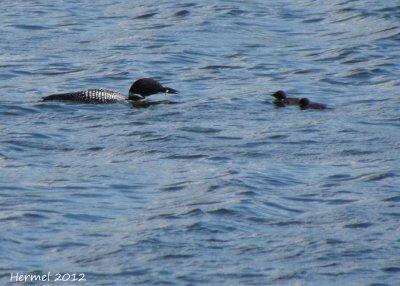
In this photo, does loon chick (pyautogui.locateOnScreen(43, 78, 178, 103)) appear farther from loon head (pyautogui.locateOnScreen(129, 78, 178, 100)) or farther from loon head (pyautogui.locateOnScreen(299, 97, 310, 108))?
loon head (pyautogui.locateOnScreen(299, 97, 310, 108))

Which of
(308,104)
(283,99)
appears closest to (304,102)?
(308,104)

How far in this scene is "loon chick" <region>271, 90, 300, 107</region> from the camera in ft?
52.2

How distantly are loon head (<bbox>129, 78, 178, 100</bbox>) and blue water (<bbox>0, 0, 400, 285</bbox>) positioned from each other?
0.61 ft

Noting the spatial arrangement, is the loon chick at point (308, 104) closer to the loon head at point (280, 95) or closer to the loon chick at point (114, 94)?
the loon head at point (280, 95)

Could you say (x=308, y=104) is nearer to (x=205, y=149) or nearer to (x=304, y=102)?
(x=304, y=102)

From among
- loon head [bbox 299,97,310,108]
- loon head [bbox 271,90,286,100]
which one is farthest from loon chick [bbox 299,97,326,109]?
loon head [bbox 271,90,286,100]

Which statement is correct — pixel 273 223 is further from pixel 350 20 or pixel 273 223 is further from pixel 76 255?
pixel 350 20

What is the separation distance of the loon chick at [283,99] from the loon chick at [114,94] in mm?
1286

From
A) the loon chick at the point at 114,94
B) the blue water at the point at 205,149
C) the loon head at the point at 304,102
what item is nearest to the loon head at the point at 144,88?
the loon chick at the point at 114,94

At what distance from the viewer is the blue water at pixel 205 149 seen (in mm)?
10508

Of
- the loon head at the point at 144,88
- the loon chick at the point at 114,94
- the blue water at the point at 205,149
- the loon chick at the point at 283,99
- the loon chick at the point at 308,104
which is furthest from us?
the loon head at the point at 144,88

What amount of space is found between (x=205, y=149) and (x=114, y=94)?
8.72ft

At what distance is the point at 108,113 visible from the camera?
15.7 metres

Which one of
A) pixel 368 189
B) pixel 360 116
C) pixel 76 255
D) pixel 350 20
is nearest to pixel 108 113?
pixel 360 116
